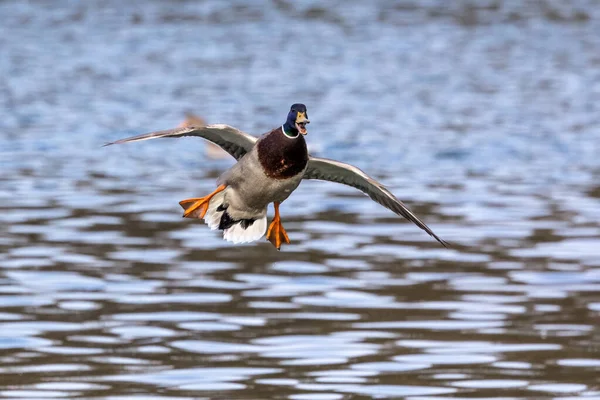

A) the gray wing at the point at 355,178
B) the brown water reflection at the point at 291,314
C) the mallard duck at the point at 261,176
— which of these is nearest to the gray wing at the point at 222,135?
the mallard duck at the point at 261,176

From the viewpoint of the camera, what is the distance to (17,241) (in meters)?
15.8

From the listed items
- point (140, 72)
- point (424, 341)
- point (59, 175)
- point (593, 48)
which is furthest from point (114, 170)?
point (593, 48)

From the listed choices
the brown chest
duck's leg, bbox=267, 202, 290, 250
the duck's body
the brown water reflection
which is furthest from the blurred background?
the brown chest

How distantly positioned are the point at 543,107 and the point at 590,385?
18376 millimetres

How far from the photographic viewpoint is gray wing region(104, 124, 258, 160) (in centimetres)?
808

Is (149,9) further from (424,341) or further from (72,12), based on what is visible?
(424,341)

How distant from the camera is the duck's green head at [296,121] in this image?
7.78m

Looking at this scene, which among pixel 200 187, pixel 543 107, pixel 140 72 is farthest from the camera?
pixel 140 72

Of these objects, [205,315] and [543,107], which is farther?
[543,107]

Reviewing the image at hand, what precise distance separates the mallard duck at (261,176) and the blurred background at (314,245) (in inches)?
83.4

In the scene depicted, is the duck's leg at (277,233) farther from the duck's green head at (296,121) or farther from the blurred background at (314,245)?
the blurred background at (314,245)

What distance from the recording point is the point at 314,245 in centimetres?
1582

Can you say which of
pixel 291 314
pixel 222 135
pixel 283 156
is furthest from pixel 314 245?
pixel 283 156

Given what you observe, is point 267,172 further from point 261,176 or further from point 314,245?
point 314,245
